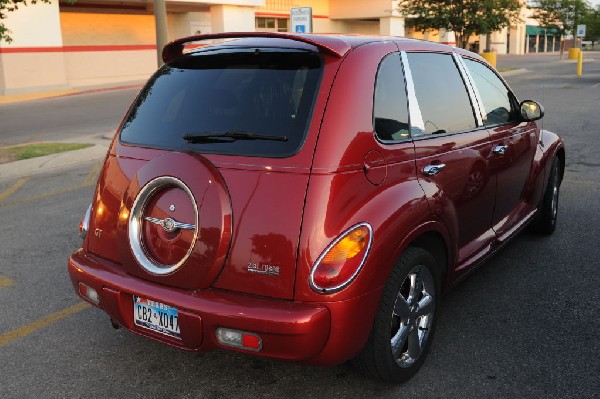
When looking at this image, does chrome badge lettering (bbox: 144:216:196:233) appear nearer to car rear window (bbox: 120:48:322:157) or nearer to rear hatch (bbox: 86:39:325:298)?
rear hatch (bbox: 86:39:325:298)

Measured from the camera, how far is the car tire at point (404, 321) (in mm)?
2859

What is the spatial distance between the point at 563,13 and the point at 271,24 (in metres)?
33.3

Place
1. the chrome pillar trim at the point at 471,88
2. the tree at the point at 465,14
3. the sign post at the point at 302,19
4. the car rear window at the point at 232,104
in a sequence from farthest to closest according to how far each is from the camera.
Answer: the tree at the point at 465,14 < the sign post at the point at 302,19 < the chrome pillar trim at the point at 471,88 < the car rear window at the point at 232,104

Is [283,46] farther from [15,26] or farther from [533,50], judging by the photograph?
[533,50]

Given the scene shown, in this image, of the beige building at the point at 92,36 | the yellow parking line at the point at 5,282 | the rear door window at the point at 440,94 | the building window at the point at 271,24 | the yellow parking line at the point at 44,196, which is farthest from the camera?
the building window at the point at 271,24

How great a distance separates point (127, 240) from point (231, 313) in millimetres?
688

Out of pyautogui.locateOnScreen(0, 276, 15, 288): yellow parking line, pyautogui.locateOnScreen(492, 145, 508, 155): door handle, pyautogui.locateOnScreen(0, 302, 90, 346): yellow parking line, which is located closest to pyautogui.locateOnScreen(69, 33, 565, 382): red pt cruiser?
pyautogui.locateOnScreen(492, 145, 508, 155): door handle

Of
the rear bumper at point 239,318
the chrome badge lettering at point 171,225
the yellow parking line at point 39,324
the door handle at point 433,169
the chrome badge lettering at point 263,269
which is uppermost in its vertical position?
the door handle at point 433,169

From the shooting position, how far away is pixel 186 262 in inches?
108

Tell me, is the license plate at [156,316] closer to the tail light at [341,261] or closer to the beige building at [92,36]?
the tail light at [341,261]

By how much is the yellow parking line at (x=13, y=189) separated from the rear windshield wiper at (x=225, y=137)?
17.7 feet

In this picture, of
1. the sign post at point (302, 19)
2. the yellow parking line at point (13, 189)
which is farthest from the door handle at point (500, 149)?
the sign post at point (302, 19)

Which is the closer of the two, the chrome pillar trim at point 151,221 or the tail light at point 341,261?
the tail light at point 341,261

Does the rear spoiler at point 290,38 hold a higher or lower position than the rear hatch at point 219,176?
higher
